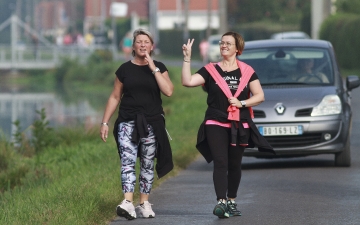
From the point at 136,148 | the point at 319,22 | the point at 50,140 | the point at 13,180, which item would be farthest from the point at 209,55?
the point at 136,148

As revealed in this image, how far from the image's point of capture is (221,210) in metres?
8.06

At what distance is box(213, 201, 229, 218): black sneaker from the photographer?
8062mm

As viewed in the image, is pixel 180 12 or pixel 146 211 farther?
pixel 180 12

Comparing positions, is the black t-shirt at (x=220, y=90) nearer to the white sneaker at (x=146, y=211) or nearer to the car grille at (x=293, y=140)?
the white sneaker at (x=146, y=211)

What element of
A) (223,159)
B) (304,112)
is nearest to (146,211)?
(223,159)

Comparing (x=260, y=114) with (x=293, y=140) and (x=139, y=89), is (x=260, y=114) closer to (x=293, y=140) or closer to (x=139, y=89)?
(x=293, y=140)

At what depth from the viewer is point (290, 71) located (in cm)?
1263

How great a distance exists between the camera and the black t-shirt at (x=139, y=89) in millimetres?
8211

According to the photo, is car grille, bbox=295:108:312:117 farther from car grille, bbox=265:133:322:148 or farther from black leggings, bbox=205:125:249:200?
black leggings, bbox=205:125:249:200

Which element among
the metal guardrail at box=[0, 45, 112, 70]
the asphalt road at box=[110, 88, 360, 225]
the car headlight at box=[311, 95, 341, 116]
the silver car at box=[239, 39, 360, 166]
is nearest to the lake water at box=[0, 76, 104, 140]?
the silver car at box=[239, 39, 360, 166]

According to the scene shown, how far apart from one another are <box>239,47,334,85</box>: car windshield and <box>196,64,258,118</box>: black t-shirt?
13.8 feet

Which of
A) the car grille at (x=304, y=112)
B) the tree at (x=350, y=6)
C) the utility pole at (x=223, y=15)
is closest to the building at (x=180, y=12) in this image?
the utility pole at (x=223, y=15)

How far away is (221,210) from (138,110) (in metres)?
1.07

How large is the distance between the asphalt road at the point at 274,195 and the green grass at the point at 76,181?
347 millimetres
